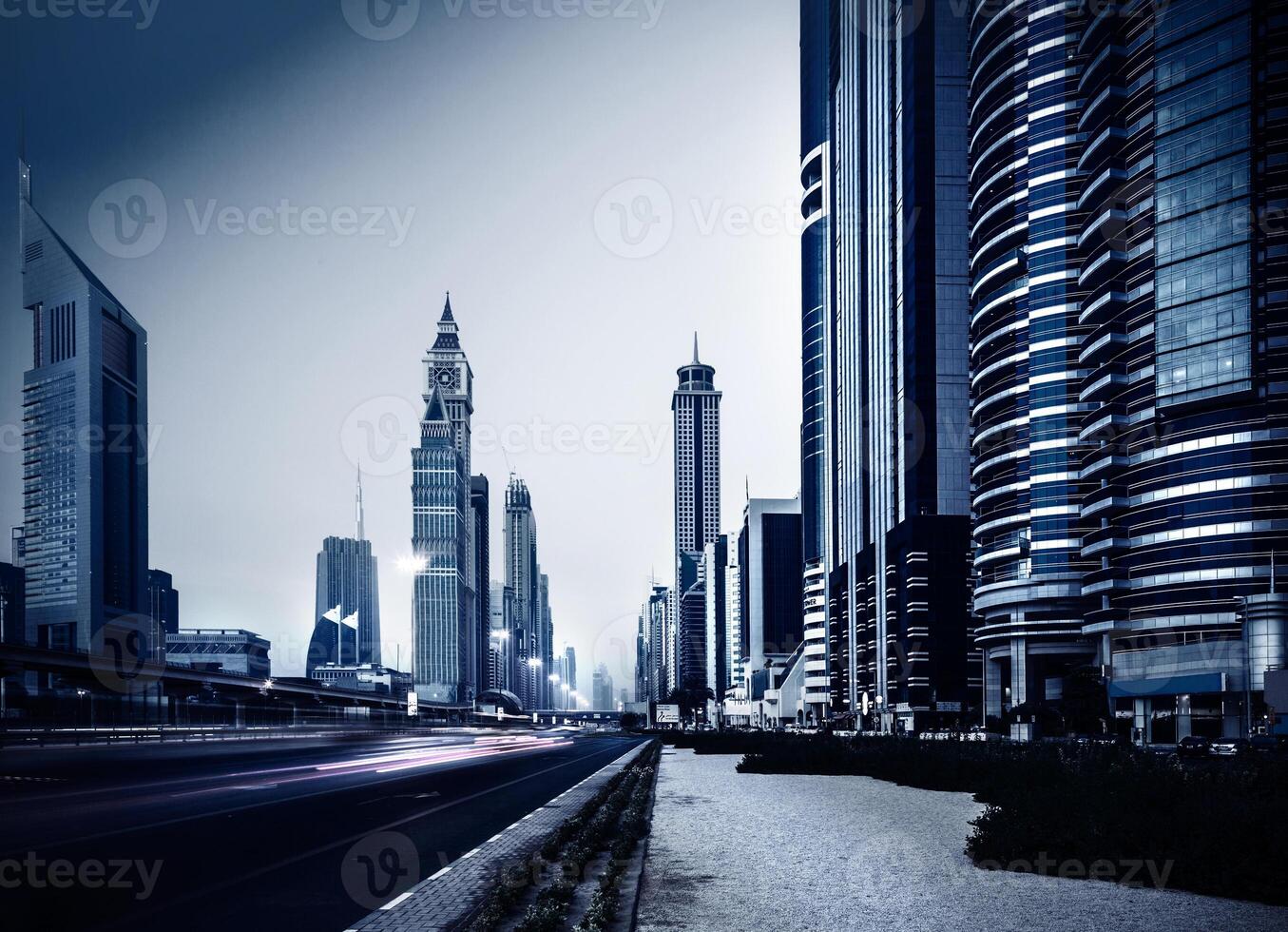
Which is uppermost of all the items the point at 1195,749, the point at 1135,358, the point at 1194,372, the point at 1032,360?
the point at 1032,360

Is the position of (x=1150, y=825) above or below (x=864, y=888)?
above

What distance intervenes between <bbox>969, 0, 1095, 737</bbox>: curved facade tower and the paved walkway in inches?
4264

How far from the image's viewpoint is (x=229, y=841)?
19219mm

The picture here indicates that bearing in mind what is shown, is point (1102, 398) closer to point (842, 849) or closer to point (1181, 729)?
point (1181, 729)

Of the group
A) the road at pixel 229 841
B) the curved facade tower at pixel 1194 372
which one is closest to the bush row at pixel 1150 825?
the road at pixel 229 841

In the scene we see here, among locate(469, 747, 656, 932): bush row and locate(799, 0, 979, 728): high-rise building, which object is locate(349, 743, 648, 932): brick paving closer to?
locate(469, 747, 656, 932): bush row

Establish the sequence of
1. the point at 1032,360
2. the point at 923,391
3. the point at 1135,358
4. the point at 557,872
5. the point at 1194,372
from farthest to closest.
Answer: the point at 923,391 < the point at 1032,360 < the point at 1135,358 < the point at 1194,372 < the point at 557,872

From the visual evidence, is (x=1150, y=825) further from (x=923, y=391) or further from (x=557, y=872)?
(x=923, y=391)

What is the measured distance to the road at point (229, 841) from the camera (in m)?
12.9

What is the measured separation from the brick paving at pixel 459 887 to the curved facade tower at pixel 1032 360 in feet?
365

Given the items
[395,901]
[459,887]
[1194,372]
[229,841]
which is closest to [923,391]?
[1194,372]

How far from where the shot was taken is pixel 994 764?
1081 inches

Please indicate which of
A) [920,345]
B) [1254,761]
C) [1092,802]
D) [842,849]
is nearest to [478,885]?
[842,849]

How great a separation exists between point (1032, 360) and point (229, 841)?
12367 cm
